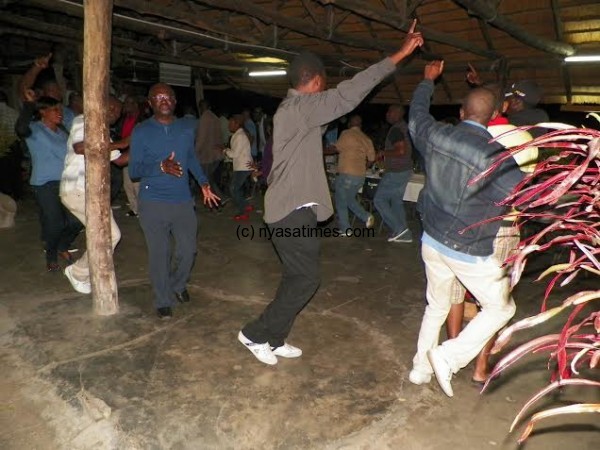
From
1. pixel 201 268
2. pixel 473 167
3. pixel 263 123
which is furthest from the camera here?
pixel 263 123

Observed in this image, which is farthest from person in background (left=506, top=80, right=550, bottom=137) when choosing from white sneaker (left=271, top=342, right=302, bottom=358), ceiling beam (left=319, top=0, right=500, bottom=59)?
white sneaker (left=271, top=342, right=302, bottom=358)

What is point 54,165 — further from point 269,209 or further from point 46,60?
point 269,209

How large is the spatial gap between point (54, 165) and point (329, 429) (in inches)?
169

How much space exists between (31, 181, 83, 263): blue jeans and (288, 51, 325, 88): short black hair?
3.57m

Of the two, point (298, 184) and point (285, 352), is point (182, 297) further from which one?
point (298, 184)

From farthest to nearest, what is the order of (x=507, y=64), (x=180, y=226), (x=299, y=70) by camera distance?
(x=507, y=64), (x=180, y=226), (x=299, y=70)

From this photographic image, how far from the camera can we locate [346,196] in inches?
301

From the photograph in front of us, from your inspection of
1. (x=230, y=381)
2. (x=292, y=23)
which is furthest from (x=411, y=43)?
(x=292, y=23)

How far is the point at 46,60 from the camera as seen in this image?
489 cm

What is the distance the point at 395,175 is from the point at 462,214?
439 centimetres

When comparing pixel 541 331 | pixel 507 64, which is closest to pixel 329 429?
pixel 541 331

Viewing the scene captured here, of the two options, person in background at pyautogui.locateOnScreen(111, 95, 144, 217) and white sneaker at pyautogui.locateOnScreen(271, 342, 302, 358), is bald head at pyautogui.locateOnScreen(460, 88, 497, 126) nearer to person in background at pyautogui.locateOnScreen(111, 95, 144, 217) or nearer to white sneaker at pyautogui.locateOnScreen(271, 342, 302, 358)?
white sneaker at pyautogui.locateOnScreen(271, 342, 302, 358)

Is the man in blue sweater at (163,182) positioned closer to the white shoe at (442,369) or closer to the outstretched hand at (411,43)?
the outstretched hand at (411,43)

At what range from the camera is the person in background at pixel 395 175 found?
7.02 meters
